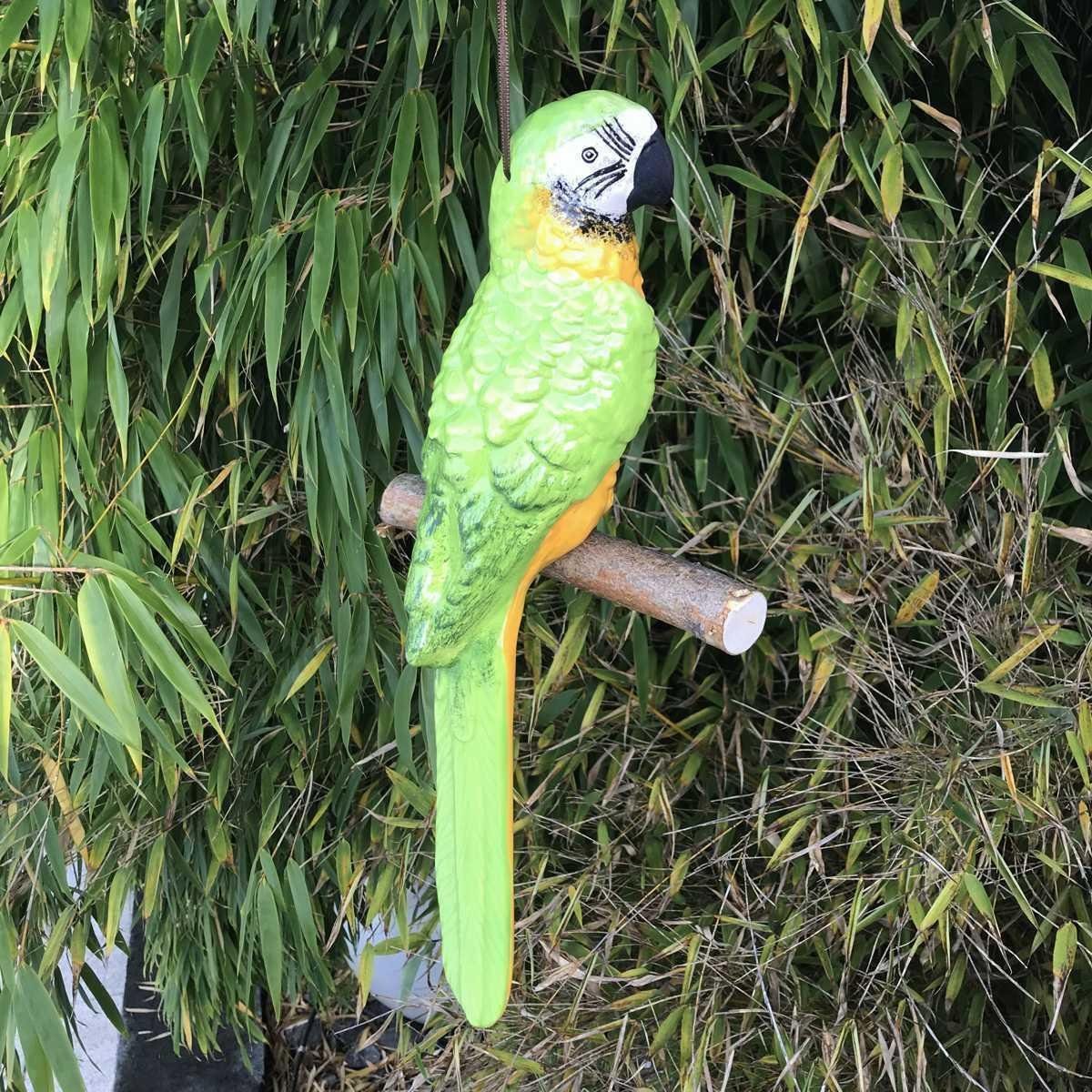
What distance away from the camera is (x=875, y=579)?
108 cm

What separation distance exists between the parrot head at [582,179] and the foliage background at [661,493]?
22 centimetres

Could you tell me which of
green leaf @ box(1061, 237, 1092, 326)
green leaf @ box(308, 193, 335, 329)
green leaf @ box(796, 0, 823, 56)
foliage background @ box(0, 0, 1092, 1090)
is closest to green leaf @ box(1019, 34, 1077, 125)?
foliage background @ box(0, 0, 1092, 1090)

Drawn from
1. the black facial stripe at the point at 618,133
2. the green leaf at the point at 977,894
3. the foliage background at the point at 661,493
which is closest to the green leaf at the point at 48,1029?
the foliage background at the point at 661,493

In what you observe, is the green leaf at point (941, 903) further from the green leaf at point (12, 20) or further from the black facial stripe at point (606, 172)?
the green leaf at point (12, 20)

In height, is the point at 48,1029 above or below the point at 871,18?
below

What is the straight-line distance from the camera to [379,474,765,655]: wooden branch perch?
2.45ft

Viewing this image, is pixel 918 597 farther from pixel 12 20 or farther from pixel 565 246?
pixel 12 20

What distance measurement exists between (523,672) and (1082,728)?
0.63m

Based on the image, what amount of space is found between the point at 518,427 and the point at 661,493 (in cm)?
49

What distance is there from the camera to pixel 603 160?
707 millimetres

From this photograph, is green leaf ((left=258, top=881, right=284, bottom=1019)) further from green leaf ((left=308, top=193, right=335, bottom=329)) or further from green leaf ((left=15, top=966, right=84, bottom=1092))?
green leaf ((left=308, top=193, right=335, bottom=329))

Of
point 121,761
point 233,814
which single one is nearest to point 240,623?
point 121,761

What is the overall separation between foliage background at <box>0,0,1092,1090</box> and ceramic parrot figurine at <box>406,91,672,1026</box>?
0.25 meters

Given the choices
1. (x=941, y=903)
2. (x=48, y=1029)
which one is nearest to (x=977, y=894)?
(x=941, y=903)
